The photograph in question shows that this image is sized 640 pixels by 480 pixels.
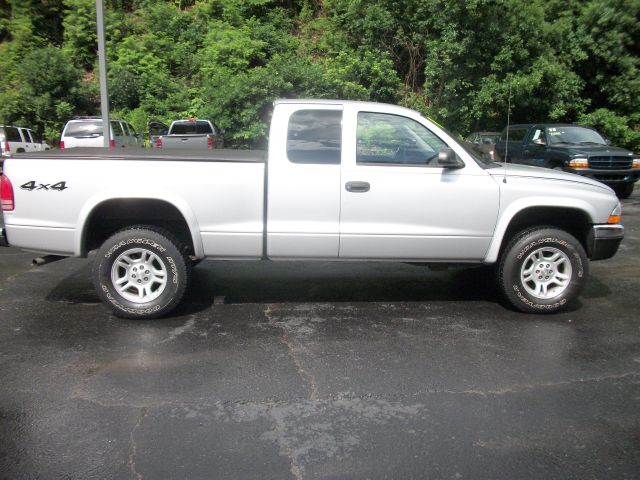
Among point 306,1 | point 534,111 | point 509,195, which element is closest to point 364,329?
point 509,195

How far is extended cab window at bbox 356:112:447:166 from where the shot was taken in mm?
5348

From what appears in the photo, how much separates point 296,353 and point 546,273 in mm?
2626

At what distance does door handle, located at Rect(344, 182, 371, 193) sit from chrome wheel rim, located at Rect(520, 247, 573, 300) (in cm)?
173

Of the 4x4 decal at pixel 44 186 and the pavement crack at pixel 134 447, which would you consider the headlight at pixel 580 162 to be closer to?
the 4x4 decal at pixel 44 186

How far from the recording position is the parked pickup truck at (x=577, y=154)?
13414 millimetres

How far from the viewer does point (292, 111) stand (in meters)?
5.36

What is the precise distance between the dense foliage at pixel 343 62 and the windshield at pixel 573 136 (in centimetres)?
329

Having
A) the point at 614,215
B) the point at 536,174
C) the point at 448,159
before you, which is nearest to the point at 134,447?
the point at 448,159

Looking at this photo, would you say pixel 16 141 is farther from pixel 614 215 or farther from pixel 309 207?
pixel 614 215

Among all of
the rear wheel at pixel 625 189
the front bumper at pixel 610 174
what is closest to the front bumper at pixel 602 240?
the front bumper at pixel 610 174

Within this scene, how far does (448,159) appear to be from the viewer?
5.14 metres

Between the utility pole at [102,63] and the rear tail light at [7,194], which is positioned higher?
the utility pole at [102,63]

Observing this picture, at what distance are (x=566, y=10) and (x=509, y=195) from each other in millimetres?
20114

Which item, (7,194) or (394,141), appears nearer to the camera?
(7,194)
